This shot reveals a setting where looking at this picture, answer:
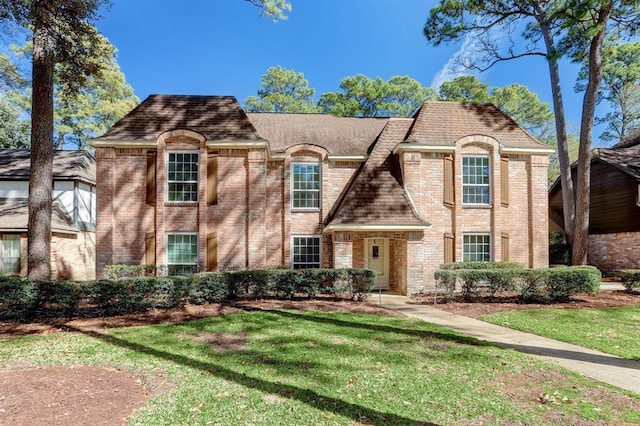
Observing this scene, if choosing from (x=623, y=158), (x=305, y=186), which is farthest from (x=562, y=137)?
(x=305, y=186)

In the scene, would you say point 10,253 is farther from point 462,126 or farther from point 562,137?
point 562,137

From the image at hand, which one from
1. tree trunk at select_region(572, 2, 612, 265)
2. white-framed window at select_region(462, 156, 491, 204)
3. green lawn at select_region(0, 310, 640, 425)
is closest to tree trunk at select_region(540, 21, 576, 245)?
tree trunk at select_region(572, 2, 612, 265)

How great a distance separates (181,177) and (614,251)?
22748 millimetres

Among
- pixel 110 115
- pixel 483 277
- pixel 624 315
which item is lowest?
pixel 624 315

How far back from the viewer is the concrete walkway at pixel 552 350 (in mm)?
5586

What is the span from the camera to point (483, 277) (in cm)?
1166

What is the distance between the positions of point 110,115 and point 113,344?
3073 cm

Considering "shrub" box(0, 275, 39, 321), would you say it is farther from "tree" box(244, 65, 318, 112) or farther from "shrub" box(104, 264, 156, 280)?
"tree" box(244, 65, 318, 112)

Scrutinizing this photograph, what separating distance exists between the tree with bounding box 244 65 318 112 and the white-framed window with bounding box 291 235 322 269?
72.7 ft

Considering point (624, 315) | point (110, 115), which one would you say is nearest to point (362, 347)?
point (624, 315)

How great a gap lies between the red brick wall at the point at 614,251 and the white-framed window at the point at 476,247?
946 cm

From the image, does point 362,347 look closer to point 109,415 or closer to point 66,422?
point 109,415

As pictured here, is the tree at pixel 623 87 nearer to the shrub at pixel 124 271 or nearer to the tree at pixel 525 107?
the tree at pixel 525 107

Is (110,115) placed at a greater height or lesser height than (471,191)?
greater
